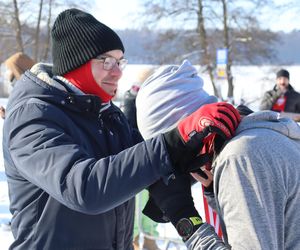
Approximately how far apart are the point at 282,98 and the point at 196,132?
20.3 feet

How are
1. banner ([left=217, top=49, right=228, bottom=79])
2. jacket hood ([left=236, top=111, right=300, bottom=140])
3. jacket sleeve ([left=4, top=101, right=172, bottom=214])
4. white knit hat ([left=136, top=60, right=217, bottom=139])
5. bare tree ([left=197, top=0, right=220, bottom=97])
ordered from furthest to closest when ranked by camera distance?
1. bare tree ([left=197, top=0, right=220, bottom=97])
2. banner ([left=217, top=49, right=228, bottom=79])
3. white knit hat ([left=136, top=60, right=217, bottom=139])
4. jacket hood ([left=236, top=111, right=300, bottom=140])
5. jacket sleeve ([left=4, top=101, right=172, bottom=214])

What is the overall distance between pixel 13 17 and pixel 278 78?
26460mm

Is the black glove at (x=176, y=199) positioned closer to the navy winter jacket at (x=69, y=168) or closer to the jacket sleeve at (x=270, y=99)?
the navy winter jacket at (x=69, y=168)

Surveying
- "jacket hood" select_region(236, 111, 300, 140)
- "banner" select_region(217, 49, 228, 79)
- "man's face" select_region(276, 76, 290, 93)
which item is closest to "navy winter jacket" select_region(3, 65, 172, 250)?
"jacket hood" select_region(236, 111, 300, 140)

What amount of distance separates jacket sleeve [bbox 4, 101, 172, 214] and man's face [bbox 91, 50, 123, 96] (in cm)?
36

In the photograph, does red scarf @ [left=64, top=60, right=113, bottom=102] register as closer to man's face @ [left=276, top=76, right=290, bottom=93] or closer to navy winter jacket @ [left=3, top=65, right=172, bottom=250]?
navy winter jacket @ [left=3, top=65, right=172, bottom=250]

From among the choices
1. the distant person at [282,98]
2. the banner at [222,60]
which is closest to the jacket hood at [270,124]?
the distant person at [282,98]

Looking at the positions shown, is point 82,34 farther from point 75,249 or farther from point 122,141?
point 75,249

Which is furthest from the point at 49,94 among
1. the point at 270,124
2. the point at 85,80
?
the point at 270,124

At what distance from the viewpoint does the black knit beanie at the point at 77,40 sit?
1755mm

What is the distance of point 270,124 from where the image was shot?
1.47 meters

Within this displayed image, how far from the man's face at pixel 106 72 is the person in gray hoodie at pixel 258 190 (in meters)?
0.58

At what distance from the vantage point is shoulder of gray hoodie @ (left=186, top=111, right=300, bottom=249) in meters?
1.32

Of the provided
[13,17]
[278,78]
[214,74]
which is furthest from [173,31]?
[278,78]
